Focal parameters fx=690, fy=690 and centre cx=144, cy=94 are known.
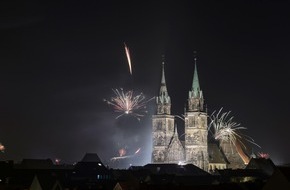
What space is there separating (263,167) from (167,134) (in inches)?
1195

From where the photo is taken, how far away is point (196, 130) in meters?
156

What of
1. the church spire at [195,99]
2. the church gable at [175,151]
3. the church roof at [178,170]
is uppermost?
the church spire at [195,99]

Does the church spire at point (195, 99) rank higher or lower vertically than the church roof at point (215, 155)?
higher

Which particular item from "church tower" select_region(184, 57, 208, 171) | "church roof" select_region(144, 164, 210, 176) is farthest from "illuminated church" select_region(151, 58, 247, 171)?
"church roof" select_region(144, 164, 210, 176)

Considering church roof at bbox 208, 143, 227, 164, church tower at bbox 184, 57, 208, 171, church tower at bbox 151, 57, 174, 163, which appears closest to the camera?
church tower at bbox 184, 57, 208, 171

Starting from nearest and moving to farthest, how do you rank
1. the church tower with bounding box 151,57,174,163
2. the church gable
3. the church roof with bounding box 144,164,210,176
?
the church roof with bounding box 144,164,210,176, the church gable, the church tower with bounding box 151,57,174,163

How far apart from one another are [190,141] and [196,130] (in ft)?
9.31

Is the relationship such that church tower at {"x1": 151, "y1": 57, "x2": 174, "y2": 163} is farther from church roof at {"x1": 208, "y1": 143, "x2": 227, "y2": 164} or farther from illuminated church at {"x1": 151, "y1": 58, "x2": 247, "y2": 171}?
church roof at {"x1": 208, "y1": 143, "x2": 227, "y2": 164}

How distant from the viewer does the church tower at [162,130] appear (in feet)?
527

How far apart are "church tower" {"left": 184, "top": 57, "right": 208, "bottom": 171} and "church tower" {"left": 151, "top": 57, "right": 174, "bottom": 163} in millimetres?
5556

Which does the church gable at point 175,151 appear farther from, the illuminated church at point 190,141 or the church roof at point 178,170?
the church roof at point 178,170

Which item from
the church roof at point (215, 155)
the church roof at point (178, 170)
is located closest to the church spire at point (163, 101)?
the church roof at point (215, 155)

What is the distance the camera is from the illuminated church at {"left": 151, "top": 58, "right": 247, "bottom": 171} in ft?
512

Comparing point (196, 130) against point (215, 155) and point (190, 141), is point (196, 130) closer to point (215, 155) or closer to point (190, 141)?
point (190, 141)
